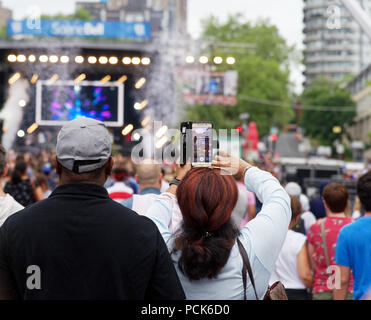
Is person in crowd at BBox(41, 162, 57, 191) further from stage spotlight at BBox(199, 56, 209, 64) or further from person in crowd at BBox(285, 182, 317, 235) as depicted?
person in crowd at BBox(285, 182, 317, 235)

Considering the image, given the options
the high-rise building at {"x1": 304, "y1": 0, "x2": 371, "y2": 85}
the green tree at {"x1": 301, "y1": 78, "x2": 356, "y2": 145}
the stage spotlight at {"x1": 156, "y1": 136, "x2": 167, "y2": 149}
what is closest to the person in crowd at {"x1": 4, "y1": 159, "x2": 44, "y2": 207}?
the stage spotlight at {"x1": 156, "y1": 136, "x2": 167, "y2": 149}

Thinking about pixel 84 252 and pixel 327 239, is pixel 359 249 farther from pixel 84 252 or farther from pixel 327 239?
pixel 84 252

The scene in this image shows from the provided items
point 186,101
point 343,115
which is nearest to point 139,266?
point 186,101

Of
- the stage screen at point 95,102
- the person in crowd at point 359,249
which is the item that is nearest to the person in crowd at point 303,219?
the person in crowd at point 359,249

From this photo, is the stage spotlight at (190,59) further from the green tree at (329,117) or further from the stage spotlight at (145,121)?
the green tree at (329,117)

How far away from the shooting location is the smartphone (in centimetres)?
255

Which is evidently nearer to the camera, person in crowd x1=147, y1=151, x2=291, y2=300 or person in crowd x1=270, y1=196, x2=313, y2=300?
person in crowd x1=147, y1=151, x2=291, y2=300

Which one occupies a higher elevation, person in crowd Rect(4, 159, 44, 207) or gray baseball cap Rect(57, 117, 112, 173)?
gray baseball cap Rect(57, 117, 112, 173)

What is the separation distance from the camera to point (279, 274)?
4.57m

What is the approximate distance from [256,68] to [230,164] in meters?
49.2

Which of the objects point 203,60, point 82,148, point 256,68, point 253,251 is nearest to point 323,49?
point 256,68

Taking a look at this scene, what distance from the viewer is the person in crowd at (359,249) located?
11.0 feet

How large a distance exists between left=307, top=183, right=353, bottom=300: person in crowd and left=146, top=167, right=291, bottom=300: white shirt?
7.45 feet

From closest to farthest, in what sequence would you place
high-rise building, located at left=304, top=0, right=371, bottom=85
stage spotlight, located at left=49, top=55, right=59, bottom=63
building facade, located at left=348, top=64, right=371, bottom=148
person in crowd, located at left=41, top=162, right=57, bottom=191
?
person in crowd, located at left=41, top=162, right=57, bottom=191
stage spotlight, located at left=49, top=55, right=59, bottom=63
building facade, located at left=348, top=64, right=371, bottom=148
high-rise building, located at left=304, top=0, right=371, bottom=85
